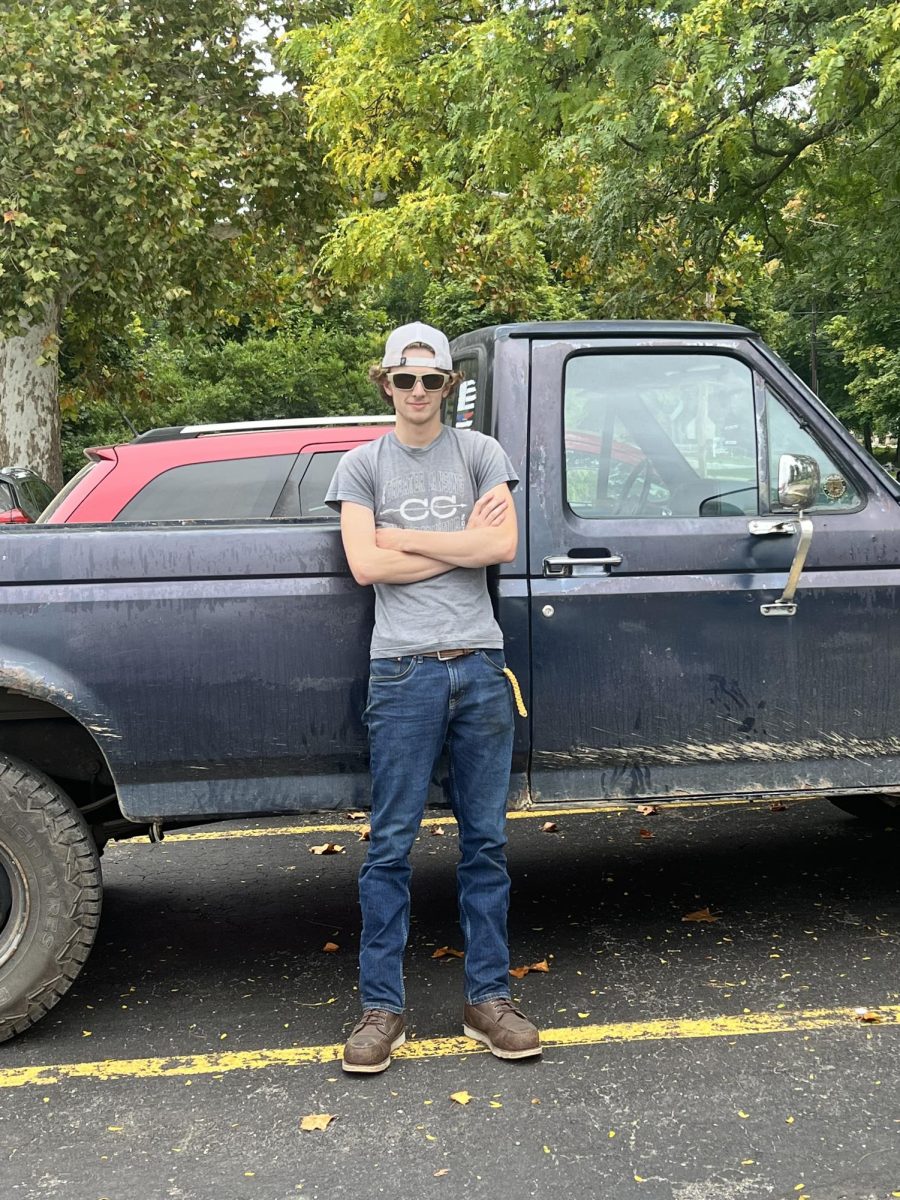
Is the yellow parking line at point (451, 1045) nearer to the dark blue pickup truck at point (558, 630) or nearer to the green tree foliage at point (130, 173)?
the dark blue pickup truck at point (558, 630)

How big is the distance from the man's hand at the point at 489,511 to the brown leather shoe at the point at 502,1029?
1.38 meters

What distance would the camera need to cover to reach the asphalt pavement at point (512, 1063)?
314cm

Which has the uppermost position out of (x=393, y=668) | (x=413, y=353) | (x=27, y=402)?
(x=27, y=402)

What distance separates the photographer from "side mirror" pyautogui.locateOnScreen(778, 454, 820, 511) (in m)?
3.85

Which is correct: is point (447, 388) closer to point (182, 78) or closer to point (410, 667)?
point (410, 667)

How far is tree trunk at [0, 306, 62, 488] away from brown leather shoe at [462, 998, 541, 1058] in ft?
46.9

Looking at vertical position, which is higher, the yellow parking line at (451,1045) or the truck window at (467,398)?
the truck window at (467,398)

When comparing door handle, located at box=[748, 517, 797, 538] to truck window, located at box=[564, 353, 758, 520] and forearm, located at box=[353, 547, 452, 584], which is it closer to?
truck window, located at box=[564, 353, 758, 520]

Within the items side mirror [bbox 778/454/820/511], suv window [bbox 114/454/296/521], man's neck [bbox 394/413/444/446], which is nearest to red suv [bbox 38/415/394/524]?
suv window [bbox 114/454/296/521]

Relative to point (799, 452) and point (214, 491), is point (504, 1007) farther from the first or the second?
point (214, 491)

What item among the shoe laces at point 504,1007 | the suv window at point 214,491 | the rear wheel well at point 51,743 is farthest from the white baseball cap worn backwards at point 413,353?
the suv window at point 214,491

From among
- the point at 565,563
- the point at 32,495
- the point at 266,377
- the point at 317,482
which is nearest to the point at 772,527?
the point at 565,563

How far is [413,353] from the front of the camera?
A: 367 cm

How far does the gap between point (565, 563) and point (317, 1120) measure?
67.4 inches
